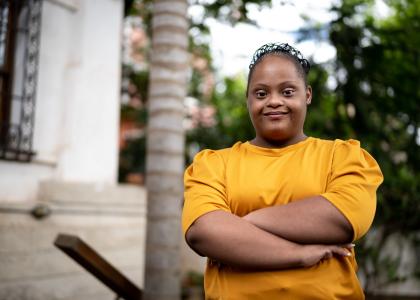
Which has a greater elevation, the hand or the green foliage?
the green foliage

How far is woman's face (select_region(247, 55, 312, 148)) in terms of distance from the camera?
1.85m

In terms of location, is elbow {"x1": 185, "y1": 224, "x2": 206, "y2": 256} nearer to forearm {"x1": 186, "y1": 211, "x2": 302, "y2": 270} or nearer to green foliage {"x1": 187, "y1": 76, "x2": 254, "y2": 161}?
forearm {"x1": 186, "y1": 211, "x2": 302, "y2": 270}

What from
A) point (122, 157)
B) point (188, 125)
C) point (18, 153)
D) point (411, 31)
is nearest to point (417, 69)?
point (411, 31)

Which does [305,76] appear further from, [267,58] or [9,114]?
[9,114]

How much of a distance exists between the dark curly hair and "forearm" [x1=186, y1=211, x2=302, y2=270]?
0.62m

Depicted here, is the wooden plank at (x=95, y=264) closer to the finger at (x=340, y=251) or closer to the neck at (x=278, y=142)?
the neck at (x=278, y=142)

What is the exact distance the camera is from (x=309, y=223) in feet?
5.58

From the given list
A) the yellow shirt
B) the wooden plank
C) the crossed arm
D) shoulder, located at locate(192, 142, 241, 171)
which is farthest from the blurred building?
the crossed arm

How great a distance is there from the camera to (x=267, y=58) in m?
1.90

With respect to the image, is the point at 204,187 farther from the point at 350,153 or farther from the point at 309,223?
the point at 350,153

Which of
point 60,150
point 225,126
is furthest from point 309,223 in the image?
point 225,126

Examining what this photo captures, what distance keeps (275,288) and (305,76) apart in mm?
850

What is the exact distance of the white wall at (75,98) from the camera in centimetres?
486

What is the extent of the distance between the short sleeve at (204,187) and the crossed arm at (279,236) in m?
0.07
